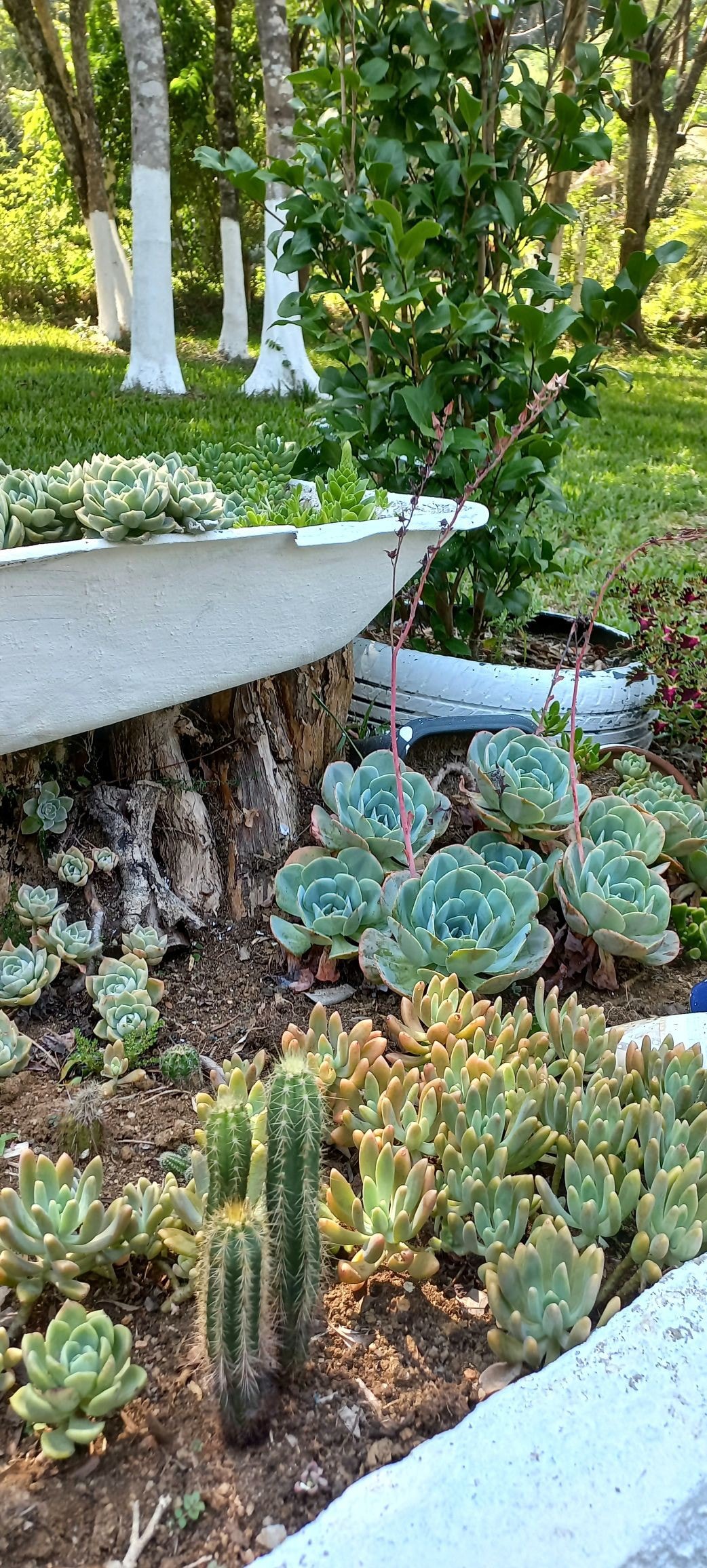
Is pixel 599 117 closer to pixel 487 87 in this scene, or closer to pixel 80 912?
pixel 487 87

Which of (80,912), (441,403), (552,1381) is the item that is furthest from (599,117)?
(552,1381)

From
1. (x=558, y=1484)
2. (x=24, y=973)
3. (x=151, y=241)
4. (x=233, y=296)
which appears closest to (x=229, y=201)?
(x=233, y=296)

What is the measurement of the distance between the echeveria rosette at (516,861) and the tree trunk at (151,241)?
4.78 meters

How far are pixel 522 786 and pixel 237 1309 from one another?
1.28m

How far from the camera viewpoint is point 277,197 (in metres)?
6.86

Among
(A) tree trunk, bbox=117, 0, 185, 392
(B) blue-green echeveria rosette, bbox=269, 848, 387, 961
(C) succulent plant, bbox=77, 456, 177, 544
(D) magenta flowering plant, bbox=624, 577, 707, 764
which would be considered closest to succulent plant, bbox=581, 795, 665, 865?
(B) blue-green echeveria rosette, bbox=269, 848, 387, 961

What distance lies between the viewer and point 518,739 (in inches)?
85.5

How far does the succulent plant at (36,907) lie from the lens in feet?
6.31

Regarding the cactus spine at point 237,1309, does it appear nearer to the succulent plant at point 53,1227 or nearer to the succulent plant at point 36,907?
the succulent plant at point 53,1227

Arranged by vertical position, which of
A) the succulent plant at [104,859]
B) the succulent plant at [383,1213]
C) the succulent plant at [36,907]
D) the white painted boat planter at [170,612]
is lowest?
the succulent plant at [36,907]

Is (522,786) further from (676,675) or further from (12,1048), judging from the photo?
(12,1048)

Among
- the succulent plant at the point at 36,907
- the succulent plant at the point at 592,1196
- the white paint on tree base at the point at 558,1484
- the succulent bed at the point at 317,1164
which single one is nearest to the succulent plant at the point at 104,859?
the succulent bed at the point at 317,1164

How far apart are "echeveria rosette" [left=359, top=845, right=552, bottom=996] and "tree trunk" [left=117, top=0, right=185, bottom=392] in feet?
16.5

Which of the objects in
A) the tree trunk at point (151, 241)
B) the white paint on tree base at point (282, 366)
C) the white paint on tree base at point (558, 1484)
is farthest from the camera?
the white paint on tree base at point (282, 366)
